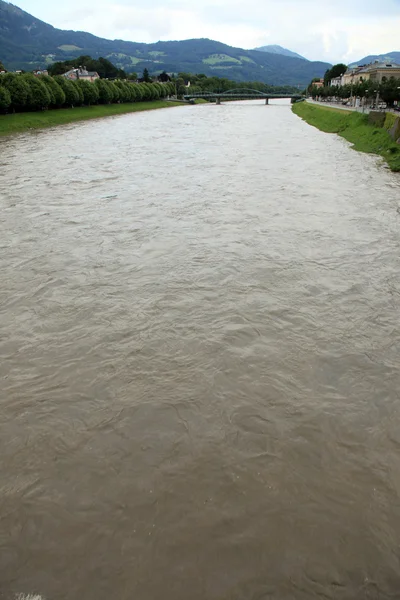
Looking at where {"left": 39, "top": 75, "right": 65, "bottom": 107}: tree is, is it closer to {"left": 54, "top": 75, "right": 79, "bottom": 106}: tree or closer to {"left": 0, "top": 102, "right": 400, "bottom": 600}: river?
{"left": 54, "top": 75, "right": 79, "bottom": 106}: tree

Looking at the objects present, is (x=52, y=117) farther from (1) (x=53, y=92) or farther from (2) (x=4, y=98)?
(2) (x=4, y=98)

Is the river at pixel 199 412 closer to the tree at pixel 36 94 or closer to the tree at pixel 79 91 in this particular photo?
the tree at pixel 36 94

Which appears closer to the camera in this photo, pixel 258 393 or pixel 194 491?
pixel 194 491

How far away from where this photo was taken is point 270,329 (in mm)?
7926

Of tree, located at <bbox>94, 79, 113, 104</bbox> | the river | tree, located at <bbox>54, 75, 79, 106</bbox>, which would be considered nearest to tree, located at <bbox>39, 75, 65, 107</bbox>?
tree, located at <bbox>54, 75, 79, 106</bbox>

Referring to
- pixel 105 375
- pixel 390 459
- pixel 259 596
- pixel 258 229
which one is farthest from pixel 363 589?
pixel 258 229

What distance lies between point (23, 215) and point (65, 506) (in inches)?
499

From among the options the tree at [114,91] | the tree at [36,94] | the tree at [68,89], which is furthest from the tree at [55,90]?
the tree at [114,91]

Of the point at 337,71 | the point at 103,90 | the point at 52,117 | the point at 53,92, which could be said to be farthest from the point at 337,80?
the point at 52,117

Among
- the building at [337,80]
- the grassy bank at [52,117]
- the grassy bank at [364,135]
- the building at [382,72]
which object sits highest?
the building at [382,72]

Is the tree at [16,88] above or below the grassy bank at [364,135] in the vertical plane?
above

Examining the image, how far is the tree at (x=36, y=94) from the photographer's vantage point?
174 ft

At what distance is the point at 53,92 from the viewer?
58500 millimetres

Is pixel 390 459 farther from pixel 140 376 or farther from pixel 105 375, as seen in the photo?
pixel 105 375
